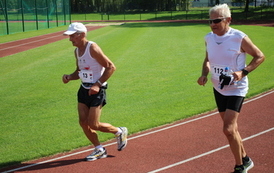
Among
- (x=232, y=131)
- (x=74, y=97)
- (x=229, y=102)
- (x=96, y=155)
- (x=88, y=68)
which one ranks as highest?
(x=88, y=68)

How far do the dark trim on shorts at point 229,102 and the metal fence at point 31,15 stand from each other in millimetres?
29892

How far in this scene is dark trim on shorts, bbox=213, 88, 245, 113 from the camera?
538 cm

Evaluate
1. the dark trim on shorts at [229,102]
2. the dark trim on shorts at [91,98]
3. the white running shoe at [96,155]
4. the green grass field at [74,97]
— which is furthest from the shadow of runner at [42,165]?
the dark trim on shorts at [229,102]

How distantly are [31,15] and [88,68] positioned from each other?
34.2 meters

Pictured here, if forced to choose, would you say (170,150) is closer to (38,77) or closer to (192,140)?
(192,140)

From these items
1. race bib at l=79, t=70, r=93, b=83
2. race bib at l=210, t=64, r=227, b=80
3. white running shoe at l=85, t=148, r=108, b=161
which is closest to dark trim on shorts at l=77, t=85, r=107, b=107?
race bib at l=79, t=70, r=93, b=83

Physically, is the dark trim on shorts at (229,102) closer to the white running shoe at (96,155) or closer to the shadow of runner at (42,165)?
the white running shoe at (96,155)

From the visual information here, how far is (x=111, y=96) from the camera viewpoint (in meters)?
11.3

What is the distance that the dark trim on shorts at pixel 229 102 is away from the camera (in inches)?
212

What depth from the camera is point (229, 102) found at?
5434mm

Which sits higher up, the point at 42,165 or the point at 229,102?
the point at 229,102

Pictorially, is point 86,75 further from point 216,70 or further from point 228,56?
point 228,56

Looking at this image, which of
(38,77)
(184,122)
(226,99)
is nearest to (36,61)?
(38,77)

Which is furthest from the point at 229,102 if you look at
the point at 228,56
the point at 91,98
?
the point at 91,98
